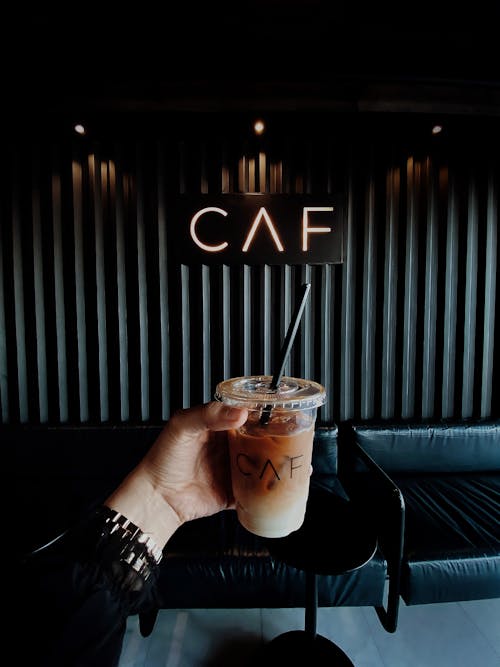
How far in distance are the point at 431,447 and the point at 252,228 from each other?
2.39 m

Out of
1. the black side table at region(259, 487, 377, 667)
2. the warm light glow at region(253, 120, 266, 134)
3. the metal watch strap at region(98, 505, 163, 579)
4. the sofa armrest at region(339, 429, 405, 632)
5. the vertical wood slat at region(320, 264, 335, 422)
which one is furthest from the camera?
the vertical wood slat at region(320, 264, 335, 422)

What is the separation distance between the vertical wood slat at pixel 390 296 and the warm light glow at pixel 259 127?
118 centimetres

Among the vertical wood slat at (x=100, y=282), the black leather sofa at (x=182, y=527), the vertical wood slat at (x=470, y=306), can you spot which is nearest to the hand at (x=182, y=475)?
the black leather sofa at (x=182, y=527)

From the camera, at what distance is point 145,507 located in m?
1.01

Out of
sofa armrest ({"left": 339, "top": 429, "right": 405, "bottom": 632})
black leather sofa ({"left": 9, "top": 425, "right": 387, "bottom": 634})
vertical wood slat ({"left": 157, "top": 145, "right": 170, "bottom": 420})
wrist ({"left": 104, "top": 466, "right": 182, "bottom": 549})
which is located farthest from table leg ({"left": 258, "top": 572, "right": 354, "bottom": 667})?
vertical wood slat ({"left": 157, "top": 145, "right": 170, "bottom": 420})

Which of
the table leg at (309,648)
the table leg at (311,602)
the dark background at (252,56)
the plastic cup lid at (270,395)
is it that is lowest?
the table leg at (309,648)

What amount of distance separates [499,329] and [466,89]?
2.07 m

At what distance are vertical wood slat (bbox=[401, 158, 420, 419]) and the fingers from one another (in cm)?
259

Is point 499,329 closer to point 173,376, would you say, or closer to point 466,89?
point 466,89

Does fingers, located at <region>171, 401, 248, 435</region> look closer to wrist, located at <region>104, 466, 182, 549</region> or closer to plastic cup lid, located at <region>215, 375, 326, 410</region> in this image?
plastic cup lid, located at <region>215, 375, 326, 410</region>

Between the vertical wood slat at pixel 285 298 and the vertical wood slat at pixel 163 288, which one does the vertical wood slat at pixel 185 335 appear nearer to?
the vertical wood slat at pixel 163 288

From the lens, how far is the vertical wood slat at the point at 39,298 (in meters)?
2.82

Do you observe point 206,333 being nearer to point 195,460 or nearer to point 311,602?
point 195,460

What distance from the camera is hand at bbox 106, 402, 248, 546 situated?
95 centimetres
